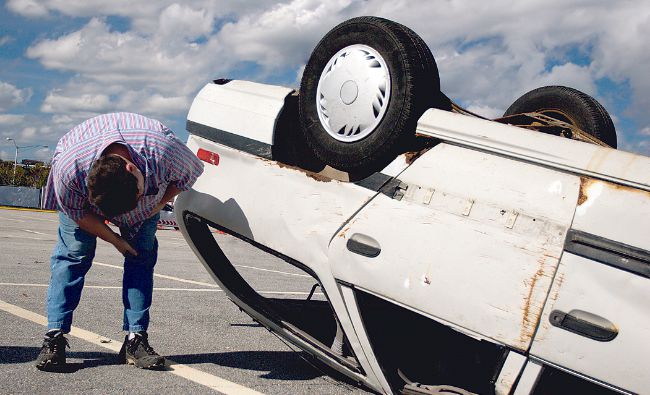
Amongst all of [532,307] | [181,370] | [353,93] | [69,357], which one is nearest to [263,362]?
[181,370]

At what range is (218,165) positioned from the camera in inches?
124

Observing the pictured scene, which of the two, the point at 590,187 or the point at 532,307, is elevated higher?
the point at 590,187

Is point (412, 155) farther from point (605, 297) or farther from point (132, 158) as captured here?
point (132, 158)

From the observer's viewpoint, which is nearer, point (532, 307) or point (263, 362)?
point (532, 307)

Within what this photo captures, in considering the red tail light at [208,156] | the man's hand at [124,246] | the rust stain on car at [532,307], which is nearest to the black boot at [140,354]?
the man's hand at [124,246]

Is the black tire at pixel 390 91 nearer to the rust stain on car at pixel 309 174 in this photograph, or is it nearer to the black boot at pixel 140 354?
the rust stain on car at pixel 309 174

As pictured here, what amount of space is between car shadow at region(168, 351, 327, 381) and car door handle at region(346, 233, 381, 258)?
772 mm

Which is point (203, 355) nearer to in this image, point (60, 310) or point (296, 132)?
point (60, 310)

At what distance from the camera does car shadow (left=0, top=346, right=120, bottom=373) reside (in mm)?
2711

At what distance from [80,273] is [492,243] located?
195cm

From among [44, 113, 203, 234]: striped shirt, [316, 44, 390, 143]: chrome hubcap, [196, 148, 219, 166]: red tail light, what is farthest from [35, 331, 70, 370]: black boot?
[316, 44, 390, 143]: chrome hubcap

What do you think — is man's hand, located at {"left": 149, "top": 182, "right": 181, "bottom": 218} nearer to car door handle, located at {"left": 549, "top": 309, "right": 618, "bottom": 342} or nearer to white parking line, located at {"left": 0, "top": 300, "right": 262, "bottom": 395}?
white parking line, located at {"left": 0, "top": 300, "right": 262, "bottom": 395}

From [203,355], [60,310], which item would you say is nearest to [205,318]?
[203,355]

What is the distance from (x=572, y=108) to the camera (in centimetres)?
377
